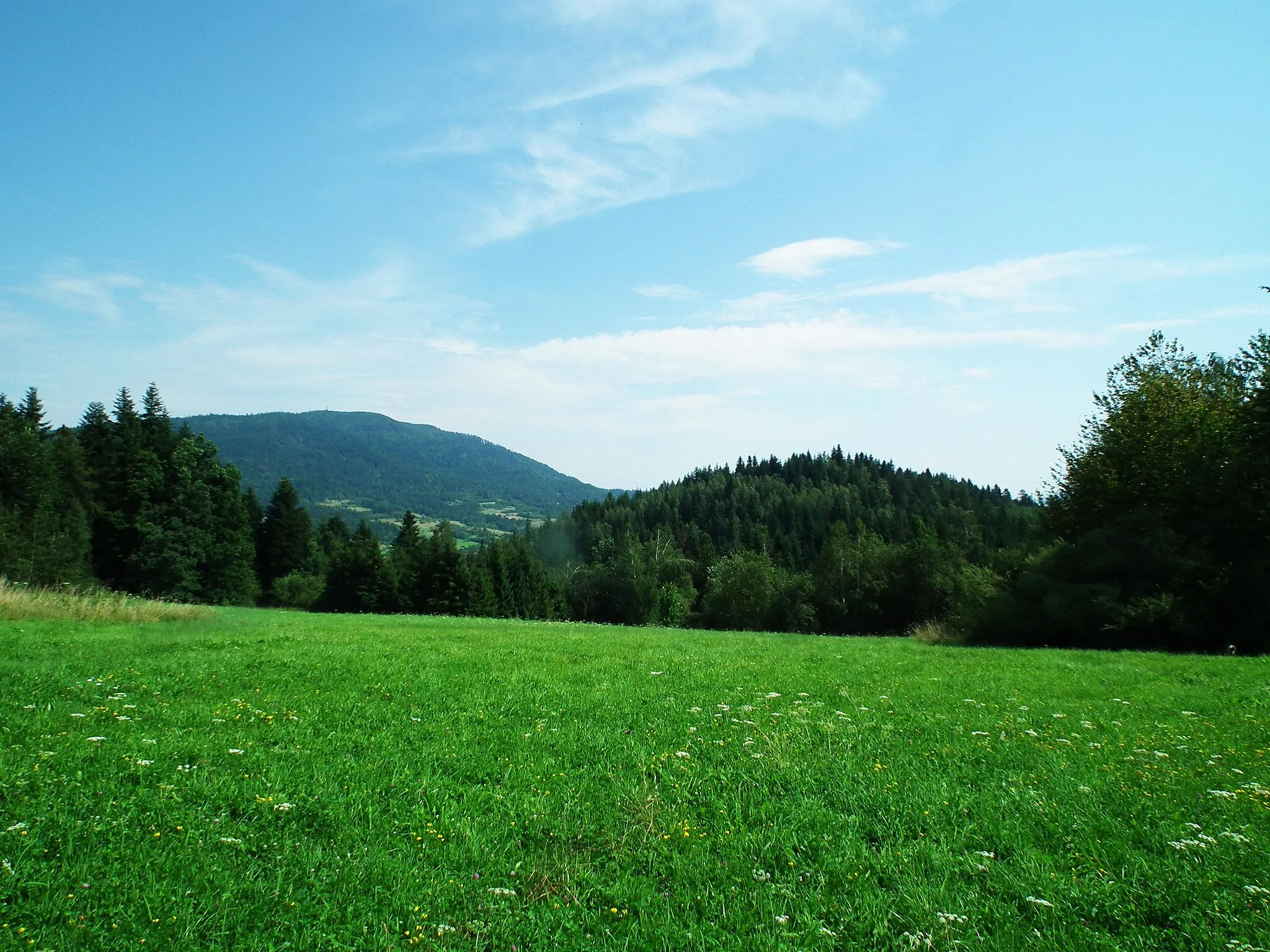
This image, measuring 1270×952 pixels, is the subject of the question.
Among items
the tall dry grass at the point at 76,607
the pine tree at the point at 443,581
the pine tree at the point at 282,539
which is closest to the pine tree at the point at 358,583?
the pine tree at the point at 443,581

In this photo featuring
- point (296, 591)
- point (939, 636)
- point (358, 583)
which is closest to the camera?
point (939, 636)

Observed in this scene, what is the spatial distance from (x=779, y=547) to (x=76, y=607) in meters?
113

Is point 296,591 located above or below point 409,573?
below

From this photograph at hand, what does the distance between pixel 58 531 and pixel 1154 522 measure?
228ft

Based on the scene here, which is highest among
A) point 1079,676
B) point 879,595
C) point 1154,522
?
point 1154,522

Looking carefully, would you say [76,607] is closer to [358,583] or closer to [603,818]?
[603,818]

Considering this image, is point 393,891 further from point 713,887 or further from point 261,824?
point 713,887

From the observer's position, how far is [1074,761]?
8.50 meters

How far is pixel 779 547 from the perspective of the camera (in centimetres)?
12519

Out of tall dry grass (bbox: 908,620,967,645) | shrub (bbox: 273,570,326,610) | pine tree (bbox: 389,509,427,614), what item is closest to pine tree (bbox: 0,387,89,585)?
shrub (bbox: 273,570,326,610)

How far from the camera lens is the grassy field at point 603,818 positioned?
16.1ft

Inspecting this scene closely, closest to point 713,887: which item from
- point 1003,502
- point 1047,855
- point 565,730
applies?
point 1047,855

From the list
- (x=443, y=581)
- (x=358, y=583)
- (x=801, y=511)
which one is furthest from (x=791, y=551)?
(x=358, y=583)

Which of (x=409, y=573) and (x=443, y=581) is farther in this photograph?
(x=409, y=573)
